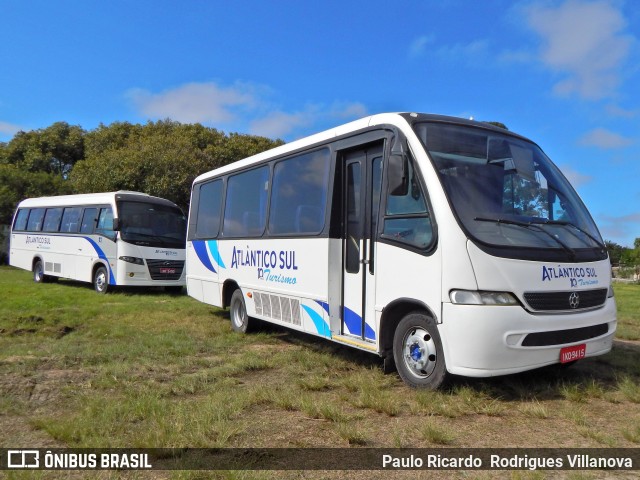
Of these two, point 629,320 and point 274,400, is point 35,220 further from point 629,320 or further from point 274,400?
point 629,320

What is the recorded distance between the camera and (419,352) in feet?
17.7

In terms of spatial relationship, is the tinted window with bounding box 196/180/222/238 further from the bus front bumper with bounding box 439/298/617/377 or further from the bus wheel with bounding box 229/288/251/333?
the bus front bumper with bounding box 439/298/617/377

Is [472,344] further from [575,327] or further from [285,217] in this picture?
[285,217]

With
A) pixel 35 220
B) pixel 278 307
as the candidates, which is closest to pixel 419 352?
pixel 278 307

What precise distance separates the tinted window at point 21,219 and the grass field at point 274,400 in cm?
1330

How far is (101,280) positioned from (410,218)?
40.7 feet

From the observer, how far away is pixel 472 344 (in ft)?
15.6

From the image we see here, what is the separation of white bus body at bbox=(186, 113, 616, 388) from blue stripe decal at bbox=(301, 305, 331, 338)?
2 centimetres

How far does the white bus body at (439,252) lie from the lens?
4.86m

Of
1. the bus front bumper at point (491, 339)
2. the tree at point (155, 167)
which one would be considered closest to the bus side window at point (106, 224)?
the tree at point (155, 167)

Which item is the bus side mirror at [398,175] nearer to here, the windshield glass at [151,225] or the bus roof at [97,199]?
the windshield glass at [151,225]

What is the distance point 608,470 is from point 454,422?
1226 mm

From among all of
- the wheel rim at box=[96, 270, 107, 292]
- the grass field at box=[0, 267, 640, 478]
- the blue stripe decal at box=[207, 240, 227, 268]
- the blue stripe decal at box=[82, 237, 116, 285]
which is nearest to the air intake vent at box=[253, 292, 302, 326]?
the grass field at box=[0, 267, 640, 478]

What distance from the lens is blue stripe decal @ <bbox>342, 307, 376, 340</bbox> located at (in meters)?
6.09
